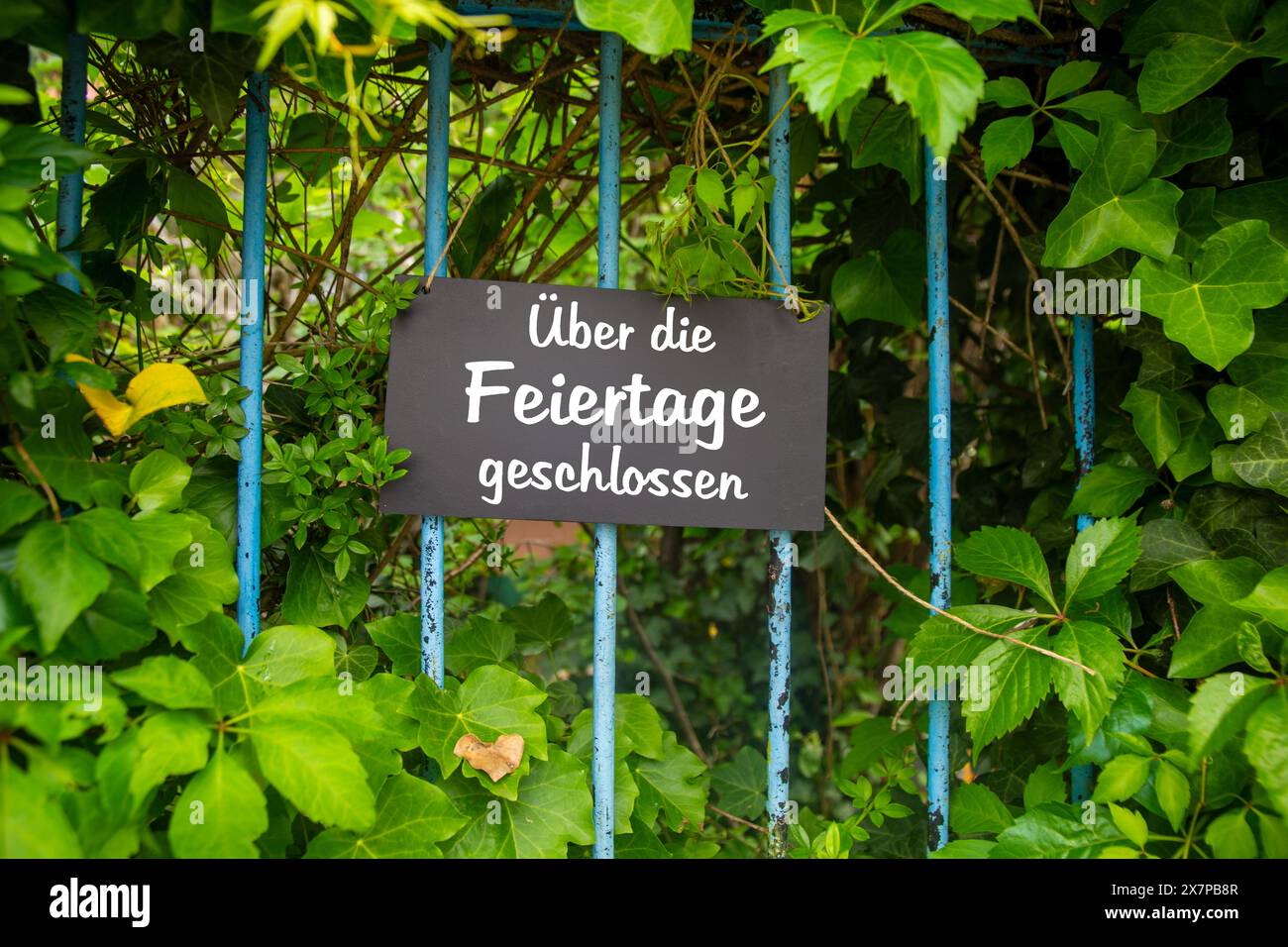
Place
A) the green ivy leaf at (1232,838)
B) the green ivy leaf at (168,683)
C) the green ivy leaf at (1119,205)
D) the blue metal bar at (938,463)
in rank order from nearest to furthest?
the green ivy leaf at (168,683) < the green ivy leaf at (1232,838) < the green ivy leaf at (1119,205) < the blue metal bar at (938,463)

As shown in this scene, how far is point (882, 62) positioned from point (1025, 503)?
3.18 ft

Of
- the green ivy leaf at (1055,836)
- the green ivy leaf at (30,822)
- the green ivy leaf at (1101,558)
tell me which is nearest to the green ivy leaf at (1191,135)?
the green ivy leaf at (1101,558)

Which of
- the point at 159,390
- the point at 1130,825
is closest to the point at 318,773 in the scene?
the point at 159,390

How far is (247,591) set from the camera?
1.08m

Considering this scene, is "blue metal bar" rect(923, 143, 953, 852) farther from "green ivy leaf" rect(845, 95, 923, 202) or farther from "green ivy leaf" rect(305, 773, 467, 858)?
"green ivy leaf" rect(305, 773, 467, 858)

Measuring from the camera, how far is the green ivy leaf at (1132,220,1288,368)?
1.04 meters

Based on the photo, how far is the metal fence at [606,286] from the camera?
1.07m

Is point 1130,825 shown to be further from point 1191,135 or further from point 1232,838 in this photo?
point 1191,135

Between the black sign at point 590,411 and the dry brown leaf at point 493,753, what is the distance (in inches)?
10.5

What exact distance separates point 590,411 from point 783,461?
249 mm

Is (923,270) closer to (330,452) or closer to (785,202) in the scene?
(785,202)

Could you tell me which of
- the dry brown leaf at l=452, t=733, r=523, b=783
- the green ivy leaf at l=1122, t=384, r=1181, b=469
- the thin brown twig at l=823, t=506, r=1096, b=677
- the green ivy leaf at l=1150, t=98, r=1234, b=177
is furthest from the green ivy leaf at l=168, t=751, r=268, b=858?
the green ivy leaf at l=1150, t=98, r=1234, b=177

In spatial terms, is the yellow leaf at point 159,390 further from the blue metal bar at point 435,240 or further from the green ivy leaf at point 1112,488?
the green ivy leaf at point 1112,488
